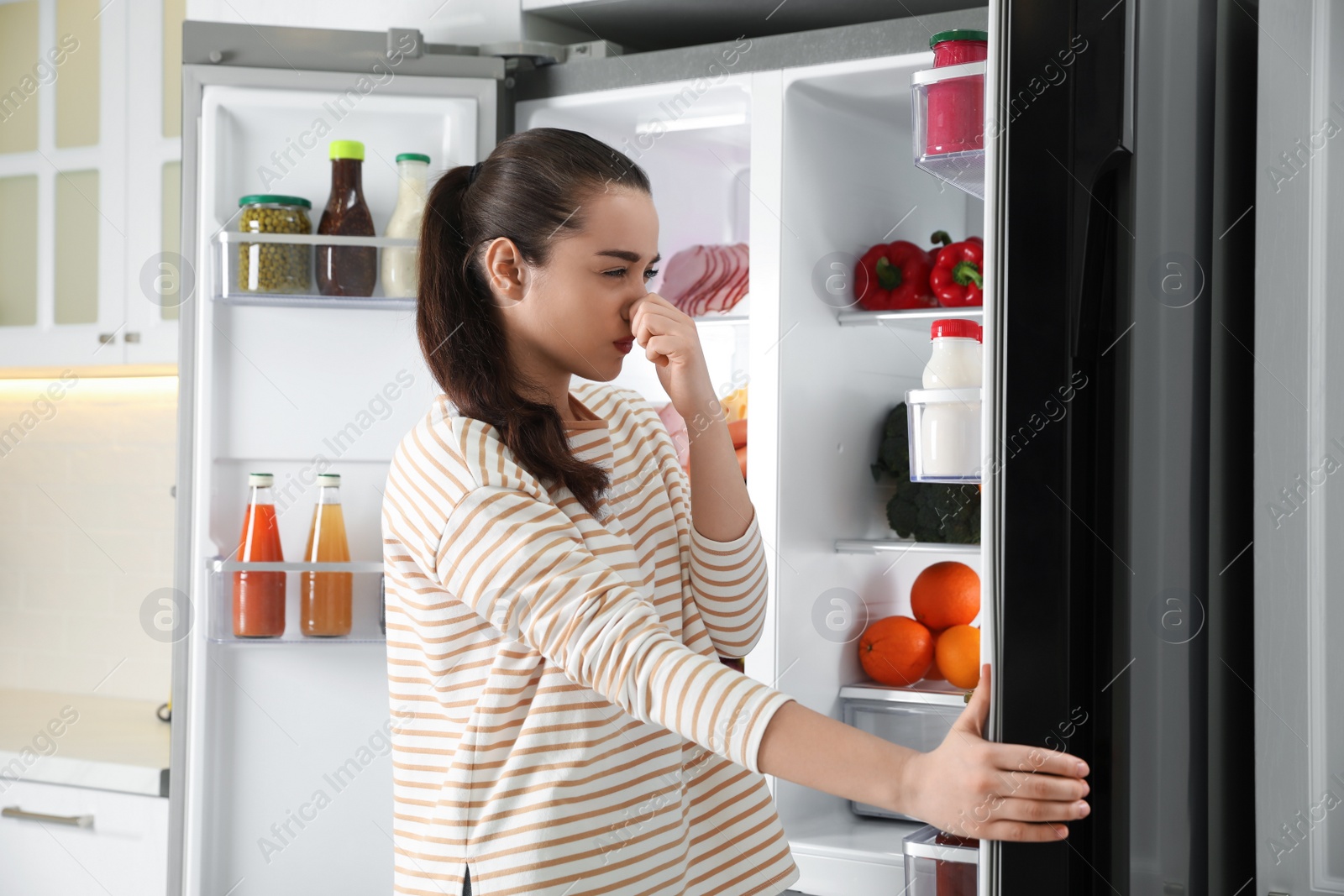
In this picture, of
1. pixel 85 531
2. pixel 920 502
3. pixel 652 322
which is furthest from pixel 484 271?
pixel 85 531

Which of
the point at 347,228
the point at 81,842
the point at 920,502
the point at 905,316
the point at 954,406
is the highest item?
the point at 347,228

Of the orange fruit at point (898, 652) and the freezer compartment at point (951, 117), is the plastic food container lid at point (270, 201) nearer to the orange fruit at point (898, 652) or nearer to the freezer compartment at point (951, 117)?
the freezer compartment at point (951, 117)

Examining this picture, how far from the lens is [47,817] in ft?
6.98

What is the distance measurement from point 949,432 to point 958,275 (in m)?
0.53

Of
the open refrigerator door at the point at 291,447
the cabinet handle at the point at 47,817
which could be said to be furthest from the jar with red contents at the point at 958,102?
the cabinet handle at the point at 47,817

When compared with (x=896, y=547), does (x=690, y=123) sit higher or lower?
higher

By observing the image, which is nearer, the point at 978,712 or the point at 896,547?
the point at 978,712

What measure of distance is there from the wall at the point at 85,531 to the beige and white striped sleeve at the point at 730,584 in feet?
5.98

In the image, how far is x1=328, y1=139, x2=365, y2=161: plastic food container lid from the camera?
1.62 m

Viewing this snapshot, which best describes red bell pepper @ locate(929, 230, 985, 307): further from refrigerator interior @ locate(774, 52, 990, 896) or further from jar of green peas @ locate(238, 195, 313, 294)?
jar of green peas @ locate(238, 195, 313, 294)

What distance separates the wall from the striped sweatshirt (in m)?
1.81

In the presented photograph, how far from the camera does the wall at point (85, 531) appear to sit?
2568 mm

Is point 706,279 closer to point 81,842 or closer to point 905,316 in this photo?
point 905,316

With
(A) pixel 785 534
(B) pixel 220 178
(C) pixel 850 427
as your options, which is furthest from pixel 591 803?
(B) pixel 220 178
